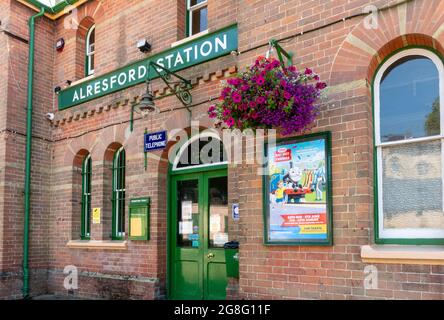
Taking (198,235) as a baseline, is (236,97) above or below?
above

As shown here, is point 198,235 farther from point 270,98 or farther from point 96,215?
A: point 270,98

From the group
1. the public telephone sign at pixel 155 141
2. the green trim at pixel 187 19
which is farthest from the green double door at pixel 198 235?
the green trim at pixel 187 19

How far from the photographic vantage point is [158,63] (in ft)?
28.1

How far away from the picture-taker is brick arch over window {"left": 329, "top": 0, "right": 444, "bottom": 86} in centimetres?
511

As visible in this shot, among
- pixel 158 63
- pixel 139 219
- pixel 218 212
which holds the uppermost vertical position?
pixel 158 63

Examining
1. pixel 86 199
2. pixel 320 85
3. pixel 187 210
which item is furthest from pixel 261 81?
pixel 86 199

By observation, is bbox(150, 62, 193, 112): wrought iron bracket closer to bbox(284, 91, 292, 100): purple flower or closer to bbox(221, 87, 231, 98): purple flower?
bbox(221, 87, 231, 98): purple flower

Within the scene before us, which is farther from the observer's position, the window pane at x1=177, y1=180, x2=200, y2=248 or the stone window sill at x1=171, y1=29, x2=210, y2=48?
the window pane at x1=177, y1=180, x2=200, y2=248

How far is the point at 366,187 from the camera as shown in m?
5.29

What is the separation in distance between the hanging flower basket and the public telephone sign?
300 centimetres

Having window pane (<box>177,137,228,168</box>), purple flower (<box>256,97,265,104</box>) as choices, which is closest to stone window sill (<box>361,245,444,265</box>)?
purple flower (<box>256,97,265,104</box>)

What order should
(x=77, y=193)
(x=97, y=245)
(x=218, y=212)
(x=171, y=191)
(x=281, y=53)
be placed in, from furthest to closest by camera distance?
(x=77, y=193)
(x=97, y=245)
(x=171, y=191)
(x=218, y=212)
(x=281, y=53)

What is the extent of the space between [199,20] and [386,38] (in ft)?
13.9

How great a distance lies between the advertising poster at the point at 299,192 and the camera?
5.54 m
